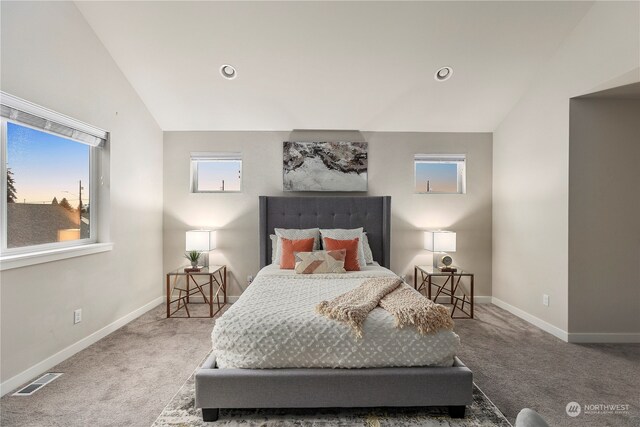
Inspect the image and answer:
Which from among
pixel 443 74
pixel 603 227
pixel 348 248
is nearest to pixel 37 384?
pixel 348 248

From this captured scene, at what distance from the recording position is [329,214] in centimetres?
409

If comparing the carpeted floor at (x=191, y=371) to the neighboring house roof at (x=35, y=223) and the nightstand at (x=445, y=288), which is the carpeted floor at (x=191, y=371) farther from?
the neighboring house roof at (x=35, y=223)

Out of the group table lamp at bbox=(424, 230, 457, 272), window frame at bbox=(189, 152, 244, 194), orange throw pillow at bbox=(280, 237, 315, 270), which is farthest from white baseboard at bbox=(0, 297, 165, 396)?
table lamp at bbox=(424, 230, 457, 272)

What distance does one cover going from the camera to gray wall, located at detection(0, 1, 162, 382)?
2.30m

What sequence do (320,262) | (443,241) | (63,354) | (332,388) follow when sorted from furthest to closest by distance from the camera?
(443,241) → (320,262) → (63,354) → (332,388)

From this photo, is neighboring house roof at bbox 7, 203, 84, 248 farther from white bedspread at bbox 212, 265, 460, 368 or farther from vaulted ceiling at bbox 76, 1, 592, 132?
white bedspread at bbox 212, 265, 460, 368

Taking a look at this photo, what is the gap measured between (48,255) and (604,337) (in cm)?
492

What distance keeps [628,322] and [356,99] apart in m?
3.53

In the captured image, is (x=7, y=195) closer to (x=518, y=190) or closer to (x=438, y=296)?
(x=438, y=296)

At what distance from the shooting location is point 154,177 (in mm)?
4098

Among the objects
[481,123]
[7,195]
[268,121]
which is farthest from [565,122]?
[7,195]

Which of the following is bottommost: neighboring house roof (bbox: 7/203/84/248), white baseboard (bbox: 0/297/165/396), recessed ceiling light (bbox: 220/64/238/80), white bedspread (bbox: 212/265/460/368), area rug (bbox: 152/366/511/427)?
area rug (bbox: 152/366/511/427)

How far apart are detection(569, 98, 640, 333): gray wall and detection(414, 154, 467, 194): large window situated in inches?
55.4

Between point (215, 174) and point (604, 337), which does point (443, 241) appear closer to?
point (604, 337)
